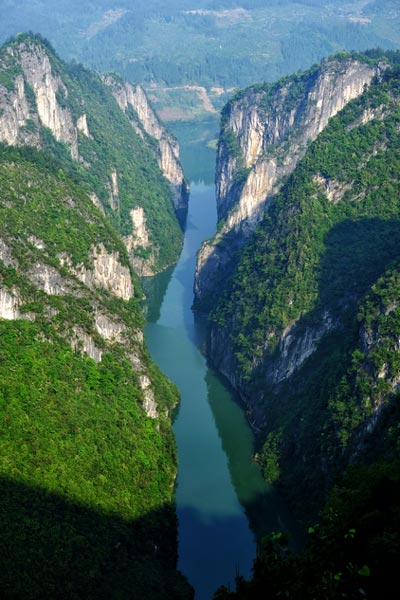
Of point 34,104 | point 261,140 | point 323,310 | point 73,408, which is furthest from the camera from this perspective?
point 261,140

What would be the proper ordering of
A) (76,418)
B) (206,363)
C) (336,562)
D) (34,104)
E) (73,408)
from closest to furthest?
(336,562)
(76,418)
(73,408)
(206,363)
(34,104)

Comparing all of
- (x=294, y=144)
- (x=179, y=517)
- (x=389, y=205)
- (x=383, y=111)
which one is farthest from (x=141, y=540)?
(x=294, y=144)

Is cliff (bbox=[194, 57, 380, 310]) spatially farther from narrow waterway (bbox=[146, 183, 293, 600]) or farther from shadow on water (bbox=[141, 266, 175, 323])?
narrow waterway (bbox=[146, 183, 293, 600])

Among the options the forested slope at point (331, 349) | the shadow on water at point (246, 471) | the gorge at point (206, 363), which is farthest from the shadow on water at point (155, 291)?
the shadow on water at point (246, 471)

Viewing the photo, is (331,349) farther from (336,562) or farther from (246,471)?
(336,562)

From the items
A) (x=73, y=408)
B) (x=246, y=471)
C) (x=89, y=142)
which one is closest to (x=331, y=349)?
(x=246, y=471)

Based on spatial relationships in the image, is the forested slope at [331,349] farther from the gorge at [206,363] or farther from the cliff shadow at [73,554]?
the cliff shadow at [73,554]

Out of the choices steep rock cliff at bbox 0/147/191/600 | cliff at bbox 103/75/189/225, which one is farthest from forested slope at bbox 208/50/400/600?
cliff at bbox 103/75/189/225
